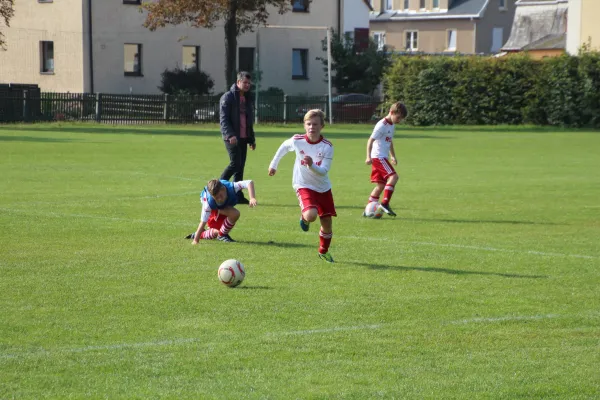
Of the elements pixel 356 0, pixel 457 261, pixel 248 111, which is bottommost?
pixel 457 261

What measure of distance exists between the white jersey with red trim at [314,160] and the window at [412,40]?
91901mm

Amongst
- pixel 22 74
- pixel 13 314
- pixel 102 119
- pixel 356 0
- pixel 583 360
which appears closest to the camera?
pixel 583 360

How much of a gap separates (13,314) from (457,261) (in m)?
5.17

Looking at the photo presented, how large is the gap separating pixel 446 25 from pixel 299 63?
134ft

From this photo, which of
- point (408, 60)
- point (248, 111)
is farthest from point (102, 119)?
point (248, 111)

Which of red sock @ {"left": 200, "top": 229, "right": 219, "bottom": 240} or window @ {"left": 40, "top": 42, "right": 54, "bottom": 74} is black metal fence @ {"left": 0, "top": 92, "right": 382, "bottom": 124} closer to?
window @ {"left": 40, "top": 42, "right": 54, "bottom": 74}

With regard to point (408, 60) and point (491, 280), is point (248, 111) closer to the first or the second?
point (491, 280)

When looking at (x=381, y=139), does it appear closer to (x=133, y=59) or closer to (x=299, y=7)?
(x=133, y=59)

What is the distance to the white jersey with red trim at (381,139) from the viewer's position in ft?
51.8

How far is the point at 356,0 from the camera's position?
7494 centimetres

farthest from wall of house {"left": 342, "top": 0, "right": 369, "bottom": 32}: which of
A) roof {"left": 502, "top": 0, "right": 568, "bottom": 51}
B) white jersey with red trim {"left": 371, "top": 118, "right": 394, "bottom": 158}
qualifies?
white jersey with red trim {"left": 371, "top": 118, "right": 394, "bottom": 158}

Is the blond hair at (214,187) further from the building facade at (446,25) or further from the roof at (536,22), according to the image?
the building facade at (446,25)

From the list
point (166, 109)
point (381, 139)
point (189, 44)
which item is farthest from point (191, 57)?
point (381, 139)

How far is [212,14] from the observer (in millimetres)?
48438
